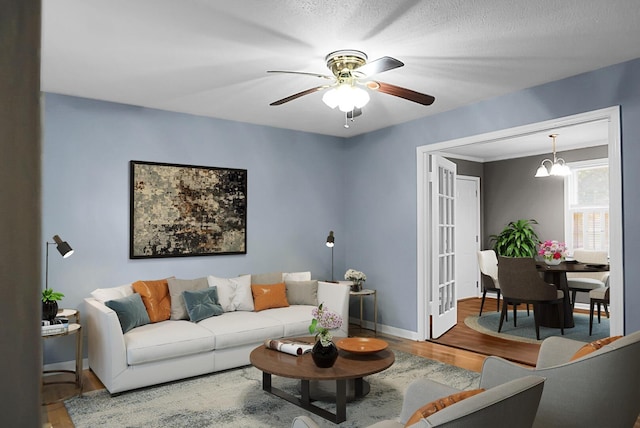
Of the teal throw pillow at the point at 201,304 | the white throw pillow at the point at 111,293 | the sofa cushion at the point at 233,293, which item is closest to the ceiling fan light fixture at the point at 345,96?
the teal throw pillow at the point at 201,304

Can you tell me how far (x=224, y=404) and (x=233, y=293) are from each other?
1473mm

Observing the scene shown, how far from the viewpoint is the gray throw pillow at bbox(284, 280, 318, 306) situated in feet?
16.2

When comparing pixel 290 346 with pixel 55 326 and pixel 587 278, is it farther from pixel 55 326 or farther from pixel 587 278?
pixel 587 278

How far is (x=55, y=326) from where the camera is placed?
335 cm

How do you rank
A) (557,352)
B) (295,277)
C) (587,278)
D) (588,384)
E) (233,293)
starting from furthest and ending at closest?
(587,278) → (295,277) → (233,293) → (557,352) → (588,384)

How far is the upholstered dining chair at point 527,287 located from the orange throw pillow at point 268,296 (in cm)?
269

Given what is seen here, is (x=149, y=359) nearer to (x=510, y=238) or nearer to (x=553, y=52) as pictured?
(x=553, y=52)

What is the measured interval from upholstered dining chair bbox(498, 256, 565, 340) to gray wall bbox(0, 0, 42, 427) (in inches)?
218

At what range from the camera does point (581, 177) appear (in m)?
7.09

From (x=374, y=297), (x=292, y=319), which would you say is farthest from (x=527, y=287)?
(x=292, y=319)

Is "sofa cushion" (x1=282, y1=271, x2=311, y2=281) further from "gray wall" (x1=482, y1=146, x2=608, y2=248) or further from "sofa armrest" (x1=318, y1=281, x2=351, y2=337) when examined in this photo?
"gray wall" (x1=482, y1=146, x2=608, y2=248)

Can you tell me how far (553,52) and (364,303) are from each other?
144 inches

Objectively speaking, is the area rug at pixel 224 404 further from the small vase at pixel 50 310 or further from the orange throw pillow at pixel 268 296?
the orange throw pillow at pixel 268 296

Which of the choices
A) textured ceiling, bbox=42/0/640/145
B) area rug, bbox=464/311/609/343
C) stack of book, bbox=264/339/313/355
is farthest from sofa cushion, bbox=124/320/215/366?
area rug, bbox=464/311/609/343
